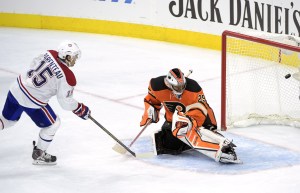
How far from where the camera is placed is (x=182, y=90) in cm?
501

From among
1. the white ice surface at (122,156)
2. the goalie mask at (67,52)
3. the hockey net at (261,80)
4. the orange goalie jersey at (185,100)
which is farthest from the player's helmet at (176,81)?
the hockey net at (261,80)

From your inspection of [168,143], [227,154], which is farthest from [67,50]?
[227,154]

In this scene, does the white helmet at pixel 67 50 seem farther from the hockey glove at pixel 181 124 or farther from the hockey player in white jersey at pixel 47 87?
the hockey glove at pixel 181 124

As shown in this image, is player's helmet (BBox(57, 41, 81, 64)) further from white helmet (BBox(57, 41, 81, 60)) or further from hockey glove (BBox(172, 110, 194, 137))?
hockey glove (BBox(172, 110, 194, 137))

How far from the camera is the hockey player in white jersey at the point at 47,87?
4832 millimetres

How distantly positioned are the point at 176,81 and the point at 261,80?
5.68 feet

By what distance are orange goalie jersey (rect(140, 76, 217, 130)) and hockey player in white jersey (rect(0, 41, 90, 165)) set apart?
55 centimetres

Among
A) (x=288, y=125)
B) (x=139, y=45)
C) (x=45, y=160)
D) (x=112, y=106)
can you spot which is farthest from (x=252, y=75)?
(x=139, y=45)

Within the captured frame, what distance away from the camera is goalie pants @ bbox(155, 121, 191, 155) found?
530 centimetres

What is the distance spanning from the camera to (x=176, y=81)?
16.1 feet

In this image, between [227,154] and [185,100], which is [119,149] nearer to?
[185,100]

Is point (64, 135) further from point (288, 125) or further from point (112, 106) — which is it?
point (288, 125)

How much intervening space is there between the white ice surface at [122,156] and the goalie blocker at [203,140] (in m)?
0.08

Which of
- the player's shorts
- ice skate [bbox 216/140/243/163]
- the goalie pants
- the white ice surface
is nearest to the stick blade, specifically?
the white ice surface
